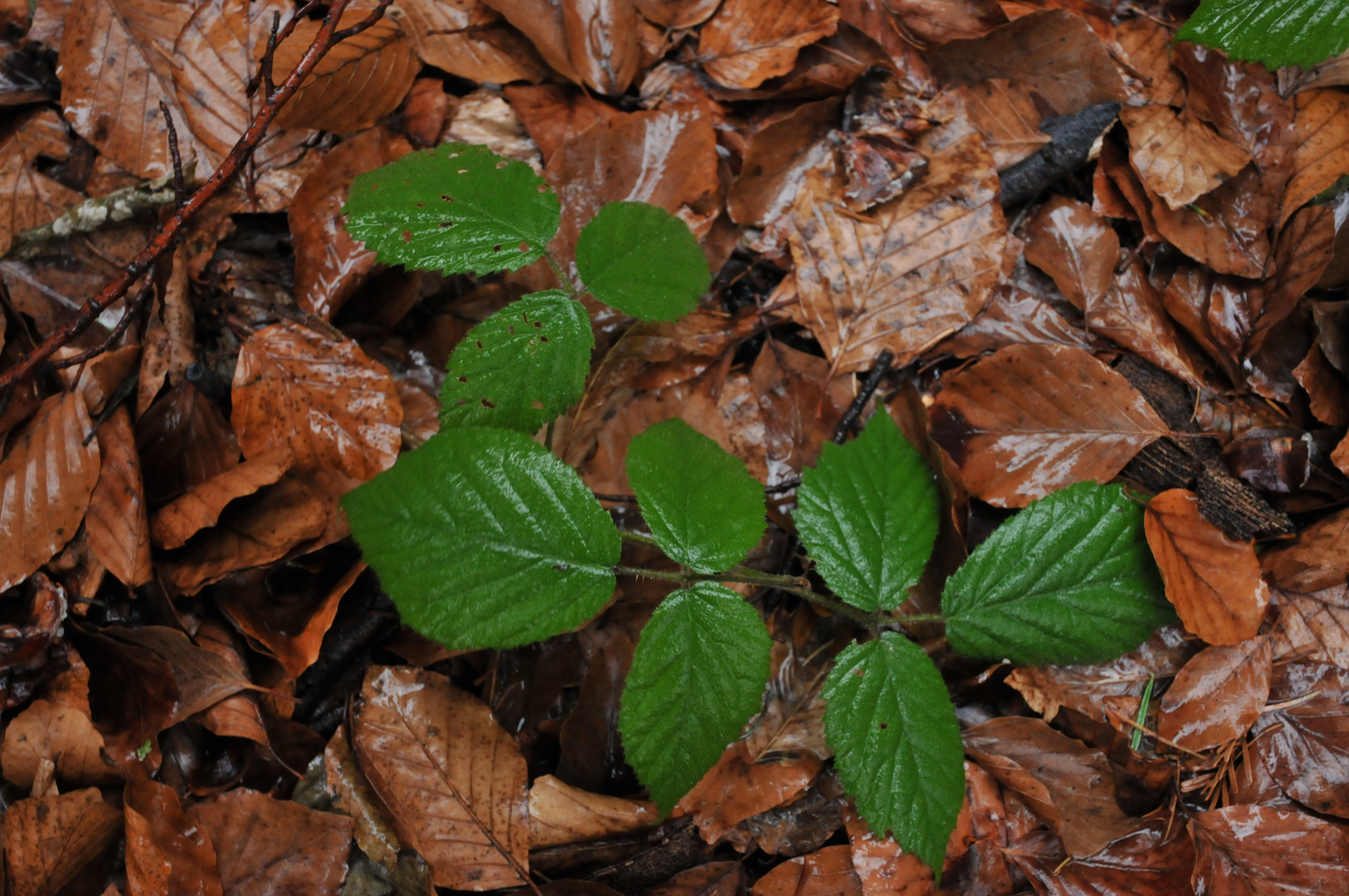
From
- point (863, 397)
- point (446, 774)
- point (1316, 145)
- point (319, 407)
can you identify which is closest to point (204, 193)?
point (319, 407)

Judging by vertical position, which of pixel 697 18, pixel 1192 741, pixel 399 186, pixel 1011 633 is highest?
pixel 697 18

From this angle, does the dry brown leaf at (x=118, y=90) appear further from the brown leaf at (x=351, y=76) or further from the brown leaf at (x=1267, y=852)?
the brown leaf at (x=1267, y=852)

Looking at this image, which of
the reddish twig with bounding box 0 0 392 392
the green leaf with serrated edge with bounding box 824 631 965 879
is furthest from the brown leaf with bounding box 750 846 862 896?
the reddish twig with bounding box 0 0 392 392

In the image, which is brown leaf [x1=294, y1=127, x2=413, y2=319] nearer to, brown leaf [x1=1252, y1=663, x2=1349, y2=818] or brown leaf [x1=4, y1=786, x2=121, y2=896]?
brown leaf [x1=4, y1=786, x2=121, y2=896]

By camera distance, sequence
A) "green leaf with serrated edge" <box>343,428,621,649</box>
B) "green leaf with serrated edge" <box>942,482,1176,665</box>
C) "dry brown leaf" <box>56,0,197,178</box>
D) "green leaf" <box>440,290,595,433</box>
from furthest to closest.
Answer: "dry brown leaf" <box>56,0,197,178</box> → "green leaf with serrated edge" <box>942,482,1176,665</box> → "green leaf" <box>440,290,595,433</box> → "green leaf with serrated edge" <box>343,428,621,649</box>

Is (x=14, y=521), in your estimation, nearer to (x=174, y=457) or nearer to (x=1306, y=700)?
(x=174, y=457)

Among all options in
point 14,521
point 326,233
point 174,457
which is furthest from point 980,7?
point 14,521
